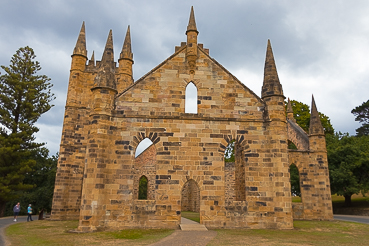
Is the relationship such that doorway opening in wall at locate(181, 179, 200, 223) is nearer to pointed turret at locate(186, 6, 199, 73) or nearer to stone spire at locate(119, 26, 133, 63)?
stone spire at locate(119, 26, 133, 63)

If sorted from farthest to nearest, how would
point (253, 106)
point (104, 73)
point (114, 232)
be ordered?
point (253, 106) < point (104, 73) < point (114, 232)

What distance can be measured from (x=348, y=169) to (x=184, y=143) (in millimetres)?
20392

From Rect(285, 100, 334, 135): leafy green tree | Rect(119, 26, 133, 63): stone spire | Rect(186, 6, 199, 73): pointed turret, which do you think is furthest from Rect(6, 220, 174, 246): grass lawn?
Rect(285, 100, 334, 135): leafy green tree

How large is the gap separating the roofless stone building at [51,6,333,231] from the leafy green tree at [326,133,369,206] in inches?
611

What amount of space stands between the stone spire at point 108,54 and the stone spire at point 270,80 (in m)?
8.54

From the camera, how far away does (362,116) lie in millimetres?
54719

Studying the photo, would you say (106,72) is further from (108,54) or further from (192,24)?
(192,24)

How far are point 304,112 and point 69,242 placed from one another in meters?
37.6

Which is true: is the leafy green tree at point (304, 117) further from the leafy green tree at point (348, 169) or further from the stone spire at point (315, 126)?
the stone spire at point (315, 126)

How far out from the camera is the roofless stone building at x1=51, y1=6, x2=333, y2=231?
13.8m

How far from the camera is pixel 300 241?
1052cm

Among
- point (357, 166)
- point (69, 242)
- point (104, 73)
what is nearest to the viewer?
point (69, 242)

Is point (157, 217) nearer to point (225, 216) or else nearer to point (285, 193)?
point (225, 216)

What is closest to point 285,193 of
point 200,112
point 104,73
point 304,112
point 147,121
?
point 200,112
